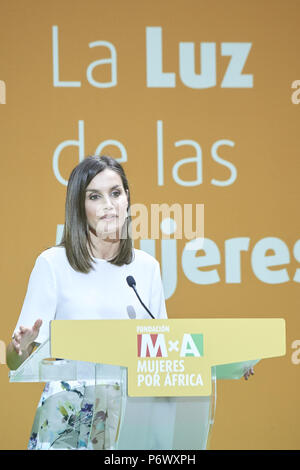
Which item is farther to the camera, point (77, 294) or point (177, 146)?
point (177, 146)

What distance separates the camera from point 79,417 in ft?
6.82

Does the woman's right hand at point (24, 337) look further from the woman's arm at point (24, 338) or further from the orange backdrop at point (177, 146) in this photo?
the orange backdrop at point (177, 146)

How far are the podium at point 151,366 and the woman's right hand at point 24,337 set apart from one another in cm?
10

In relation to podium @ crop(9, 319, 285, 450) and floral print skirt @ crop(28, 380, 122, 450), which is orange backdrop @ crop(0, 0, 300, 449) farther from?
podium @ crop(9, 319, 285, 450)

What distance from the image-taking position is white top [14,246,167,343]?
2709 mm

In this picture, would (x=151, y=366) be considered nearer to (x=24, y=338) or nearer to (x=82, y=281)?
(x=24, y=338)

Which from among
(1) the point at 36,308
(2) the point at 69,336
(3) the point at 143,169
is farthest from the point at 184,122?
(2) the point at 69,336

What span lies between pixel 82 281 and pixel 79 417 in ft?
2.55

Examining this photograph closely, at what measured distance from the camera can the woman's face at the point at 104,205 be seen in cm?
298

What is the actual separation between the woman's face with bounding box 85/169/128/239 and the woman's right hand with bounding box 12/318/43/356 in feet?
2.95

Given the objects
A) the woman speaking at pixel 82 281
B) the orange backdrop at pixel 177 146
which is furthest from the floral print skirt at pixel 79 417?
the orange backdrop at pixel 177 146

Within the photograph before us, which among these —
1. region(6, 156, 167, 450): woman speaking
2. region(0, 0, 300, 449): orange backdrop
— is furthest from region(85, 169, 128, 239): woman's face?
region(0, 0, 300, 449): orange backdrop

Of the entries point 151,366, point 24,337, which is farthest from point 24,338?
point 151,366

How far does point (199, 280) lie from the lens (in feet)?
13.7
